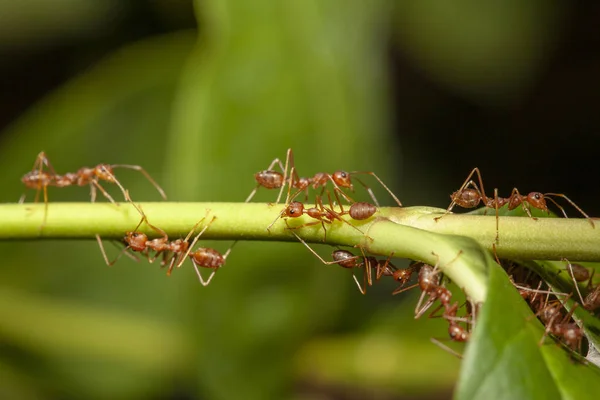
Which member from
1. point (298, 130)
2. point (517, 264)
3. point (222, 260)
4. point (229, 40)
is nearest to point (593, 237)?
point (517, 264)

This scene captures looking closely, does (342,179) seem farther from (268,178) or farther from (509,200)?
(509,200)

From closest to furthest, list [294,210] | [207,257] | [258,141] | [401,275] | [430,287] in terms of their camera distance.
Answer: [294,210] < [430,287] < [401,275] < [207,257] < [258,141]

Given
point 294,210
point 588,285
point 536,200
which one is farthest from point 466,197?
point 294,210

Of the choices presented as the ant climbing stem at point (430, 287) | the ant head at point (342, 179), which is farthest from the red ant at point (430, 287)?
the ant head at point (342, 179)

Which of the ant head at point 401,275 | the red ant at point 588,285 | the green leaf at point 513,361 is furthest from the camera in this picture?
the ant head at point 401,275

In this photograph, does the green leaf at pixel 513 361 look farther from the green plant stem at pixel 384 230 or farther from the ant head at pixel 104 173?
the ant head at pixel 104 173
